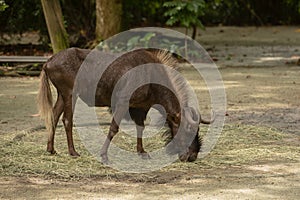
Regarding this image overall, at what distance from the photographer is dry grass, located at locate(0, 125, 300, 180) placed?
626cm

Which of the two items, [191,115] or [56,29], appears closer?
[191,115]

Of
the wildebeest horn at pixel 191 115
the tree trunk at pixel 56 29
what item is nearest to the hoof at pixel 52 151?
the wildebeest horn at pixel 191 115

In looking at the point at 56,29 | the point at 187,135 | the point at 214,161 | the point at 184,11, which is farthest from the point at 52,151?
the point at 184,11

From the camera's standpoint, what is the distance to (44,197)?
5.38 metres

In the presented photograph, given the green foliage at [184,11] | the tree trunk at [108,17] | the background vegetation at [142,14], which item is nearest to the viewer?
the green foliage at [184,11]

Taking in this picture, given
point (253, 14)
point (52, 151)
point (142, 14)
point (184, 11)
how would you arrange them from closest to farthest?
point (52, 151) < point (184, 11) < point (142, 14) < point (253, 14)

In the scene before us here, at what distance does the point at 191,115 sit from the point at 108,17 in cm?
806

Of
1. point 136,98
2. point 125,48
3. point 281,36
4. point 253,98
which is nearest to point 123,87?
point 136,98

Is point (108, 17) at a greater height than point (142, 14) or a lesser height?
greater

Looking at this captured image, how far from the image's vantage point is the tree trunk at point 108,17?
14.2 meters

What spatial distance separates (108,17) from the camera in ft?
46.7

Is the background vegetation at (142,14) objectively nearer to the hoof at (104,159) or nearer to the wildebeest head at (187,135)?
the hoof at (104,159)

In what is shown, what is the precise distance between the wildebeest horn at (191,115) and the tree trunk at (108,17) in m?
7.92

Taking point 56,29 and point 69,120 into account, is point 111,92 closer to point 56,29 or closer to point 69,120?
point 69,120
